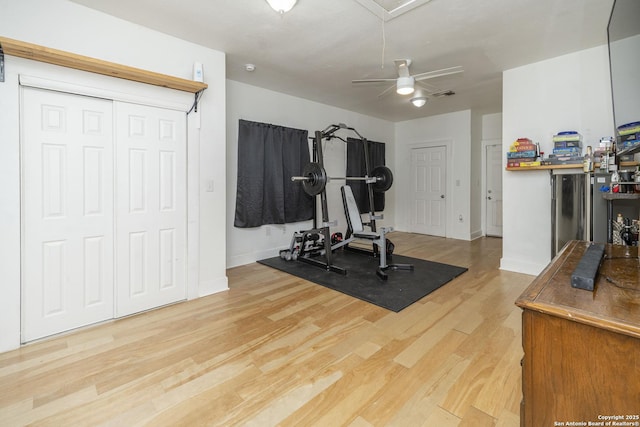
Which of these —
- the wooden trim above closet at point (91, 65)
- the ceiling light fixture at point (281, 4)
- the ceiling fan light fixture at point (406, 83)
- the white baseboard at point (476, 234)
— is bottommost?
the white baseboard at point (476, 234)

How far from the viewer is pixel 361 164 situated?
5871mm

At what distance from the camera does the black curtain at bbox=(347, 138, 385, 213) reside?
563 centimetres


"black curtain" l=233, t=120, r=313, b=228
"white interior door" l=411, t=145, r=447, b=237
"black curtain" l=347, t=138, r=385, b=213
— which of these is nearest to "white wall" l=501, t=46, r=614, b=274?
"white interior door" l=411, t=145, r=447, b=237

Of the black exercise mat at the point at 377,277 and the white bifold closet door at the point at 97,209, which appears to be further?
the black exercise mat at the point at 377,277

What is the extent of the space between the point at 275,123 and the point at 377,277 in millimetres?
2753

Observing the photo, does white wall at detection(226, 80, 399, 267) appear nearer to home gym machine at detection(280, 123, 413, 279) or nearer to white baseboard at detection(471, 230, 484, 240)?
home gym machine at detection(280, 123, 413, 279)

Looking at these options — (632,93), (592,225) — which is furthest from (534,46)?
(632,93)

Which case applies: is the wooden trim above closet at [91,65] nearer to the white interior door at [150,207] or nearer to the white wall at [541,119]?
the white interior door at [150,207]

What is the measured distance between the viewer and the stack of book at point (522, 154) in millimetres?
3408

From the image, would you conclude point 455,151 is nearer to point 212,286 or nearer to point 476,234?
point 476,234

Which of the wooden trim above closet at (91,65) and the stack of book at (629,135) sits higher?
the wooden trim above closet at (91,65)

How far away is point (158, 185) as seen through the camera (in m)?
2.69

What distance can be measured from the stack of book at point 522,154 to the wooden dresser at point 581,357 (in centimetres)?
300

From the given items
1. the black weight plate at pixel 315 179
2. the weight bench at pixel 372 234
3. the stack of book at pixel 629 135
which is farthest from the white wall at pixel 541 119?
the black weight plate at pixel 315 179
